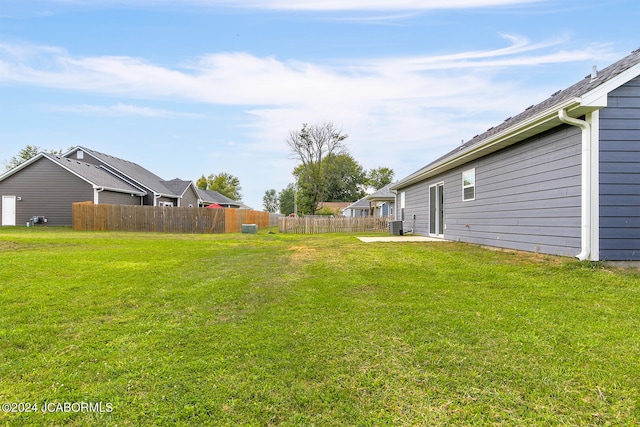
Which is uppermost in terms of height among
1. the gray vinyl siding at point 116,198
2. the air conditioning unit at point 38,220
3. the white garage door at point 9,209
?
the gray vinyl siding at point 116,198

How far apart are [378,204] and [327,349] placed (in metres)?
28.9

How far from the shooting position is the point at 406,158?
31.4 metres

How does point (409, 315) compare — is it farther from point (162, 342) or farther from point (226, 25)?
point (226, 25)

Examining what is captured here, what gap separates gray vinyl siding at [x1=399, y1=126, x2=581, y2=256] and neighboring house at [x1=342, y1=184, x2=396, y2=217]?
9.75 meters

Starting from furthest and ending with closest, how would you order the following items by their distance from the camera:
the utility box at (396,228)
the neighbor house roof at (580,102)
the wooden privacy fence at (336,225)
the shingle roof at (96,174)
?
the wooden privacy fence at (336,225)
the shingle roof at (96,174)
the utility box at (396,228)
the neighbor house roof at (580,102)

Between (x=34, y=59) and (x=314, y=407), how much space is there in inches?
653

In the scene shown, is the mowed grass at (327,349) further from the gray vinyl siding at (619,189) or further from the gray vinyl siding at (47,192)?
the gray vinyl siding at (47,192)

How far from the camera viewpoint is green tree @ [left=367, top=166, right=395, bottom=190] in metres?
54.9

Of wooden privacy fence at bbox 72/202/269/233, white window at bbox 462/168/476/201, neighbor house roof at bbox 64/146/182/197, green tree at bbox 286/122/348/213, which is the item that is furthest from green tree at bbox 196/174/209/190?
white window at bbox 462/168/476/201

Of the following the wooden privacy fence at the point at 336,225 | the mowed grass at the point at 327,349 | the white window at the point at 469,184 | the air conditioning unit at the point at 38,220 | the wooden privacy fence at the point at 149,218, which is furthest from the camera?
the wooden privacy fence at the point at 336,225

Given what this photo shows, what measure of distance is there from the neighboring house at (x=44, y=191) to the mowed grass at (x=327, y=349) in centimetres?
1637

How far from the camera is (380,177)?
55281 millimetres

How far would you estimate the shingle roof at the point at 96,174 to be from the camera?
18109 millimetres

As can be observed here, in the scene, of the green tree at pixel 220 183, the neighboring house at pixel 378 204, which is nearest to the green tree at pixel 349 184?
the neighboring house at pixel 378 204
